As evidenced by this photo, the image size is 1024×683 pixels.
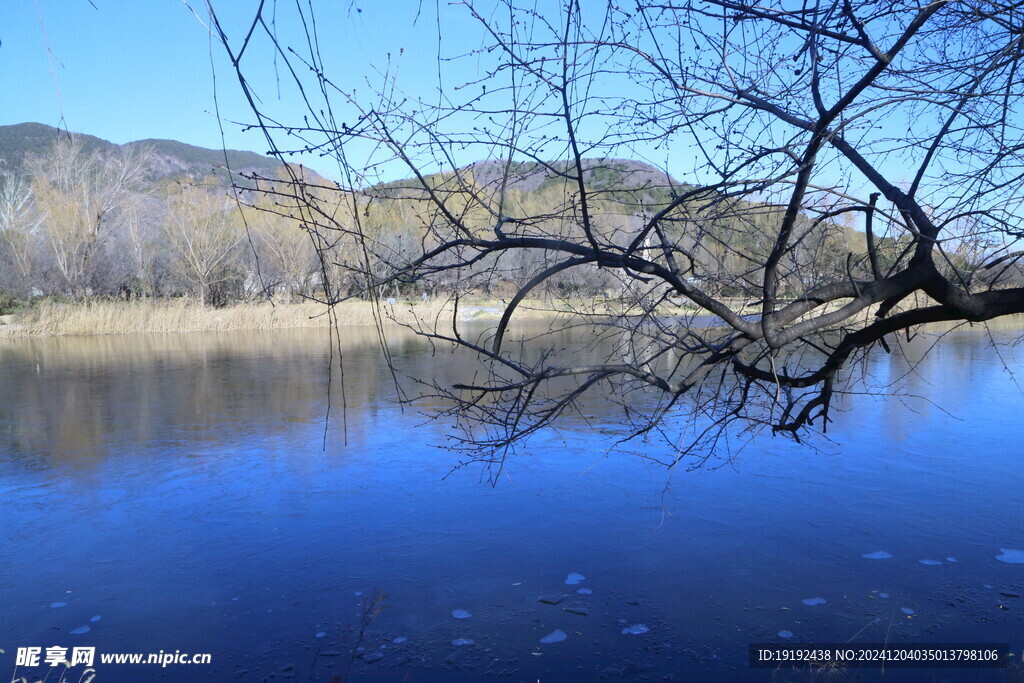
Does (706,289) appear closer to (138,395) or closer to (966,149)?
(966,149)

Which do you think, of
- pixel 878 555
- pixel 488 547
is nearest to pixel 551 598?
pixel 488 547

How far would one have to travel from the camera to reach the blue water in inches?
183

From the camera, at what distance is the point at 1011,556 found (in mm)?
5672

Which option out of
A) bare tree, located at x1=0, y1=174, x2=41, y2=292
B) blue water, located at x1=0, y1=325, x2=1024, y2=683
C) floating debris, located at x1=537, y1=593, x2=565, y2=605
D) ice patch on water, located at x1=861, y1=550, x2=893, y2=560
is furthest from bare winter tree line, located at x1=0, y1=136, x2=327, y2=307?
ice patch on water, located at x1=861, y1=550, x2=893, y2=560

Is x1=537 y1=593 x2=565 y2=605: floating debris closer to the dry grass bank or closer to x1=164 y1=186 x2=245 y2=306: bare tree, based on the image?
the dry grass bank

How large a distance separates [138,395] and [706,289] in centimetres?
1105

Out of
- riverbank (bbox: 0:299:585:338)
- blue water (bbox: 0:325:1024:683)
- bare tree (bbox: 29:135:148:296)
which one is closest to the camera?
blue water (bbox: 0:325:1024:683)

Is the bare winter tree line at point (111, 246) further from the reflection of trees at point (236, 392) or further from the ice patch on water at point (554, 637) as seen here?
the ice patch on water at point (554, 637)

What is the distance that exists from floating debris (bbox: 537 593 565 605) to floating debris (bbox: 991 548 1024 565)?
10.2 ft

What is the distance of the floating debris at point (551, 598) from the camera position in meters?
5.15

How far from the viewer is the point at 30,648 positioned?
15.0 feet

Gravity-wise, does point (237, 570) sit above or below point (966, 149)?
below

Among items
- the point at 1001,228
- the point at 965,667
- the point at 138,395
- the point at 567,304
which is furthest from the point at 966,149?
the point at 138,395

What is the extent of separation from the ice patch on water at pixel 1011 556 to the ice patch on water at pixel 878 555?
0.73 m
